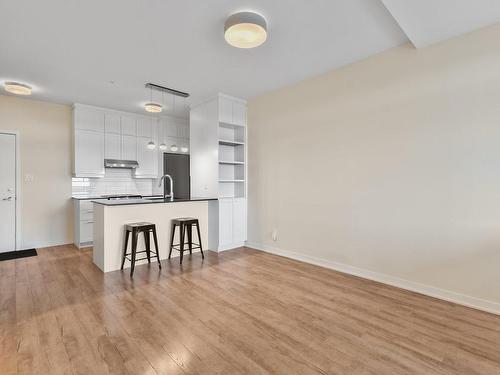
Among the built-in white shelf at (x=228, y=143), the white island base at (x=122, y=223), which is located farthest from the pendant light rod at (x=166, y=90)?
the white island base at (x=122, y=223)

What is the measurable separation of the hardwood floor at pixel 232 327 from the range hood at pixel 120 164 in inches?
99.8

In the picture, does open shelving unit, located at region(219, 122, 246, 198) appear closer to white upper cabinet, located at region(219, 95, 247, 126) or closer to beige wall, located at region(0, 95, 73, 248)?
white upper cabinet, located at region(219, 95, 247, 126)

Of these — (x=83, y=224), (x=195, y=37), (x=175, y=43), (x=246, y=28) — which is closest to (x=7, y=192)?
(x=83, y=224)

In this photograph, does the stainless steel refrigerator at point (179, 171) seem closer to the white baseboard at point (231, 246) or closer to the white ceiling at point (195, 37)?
the white baseboard at point (231, 246)

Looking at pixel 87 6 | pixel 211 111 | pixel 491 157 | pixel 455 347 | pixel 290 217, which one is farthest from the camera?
pixel 211 111

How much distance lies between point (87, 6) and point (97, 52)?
908 mm

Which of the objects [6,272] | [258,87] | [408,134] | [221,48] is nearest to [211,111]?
[258,87]

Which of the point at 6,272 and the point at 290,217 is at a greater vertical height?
the point at 290,217

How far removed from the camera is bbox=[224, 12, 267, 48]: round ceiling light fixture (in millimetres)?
2379

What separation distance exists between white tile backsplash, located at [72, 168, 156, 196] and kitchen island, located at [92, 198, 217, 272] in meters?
1.69

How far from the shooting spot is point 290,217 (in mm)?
4305

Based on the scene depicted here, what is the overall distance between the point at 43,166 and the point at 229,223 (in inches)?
146

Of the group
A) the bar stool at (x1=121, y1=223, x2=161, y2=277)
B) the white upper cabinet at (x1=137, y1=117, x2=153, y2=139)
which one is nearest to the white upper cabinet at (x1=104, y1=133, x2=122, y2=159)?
the white upper cabinet at (x1=137, y1=117, x2=153, y2=139)

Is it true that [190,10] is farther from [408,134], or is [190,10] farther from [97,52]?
[408,134]
